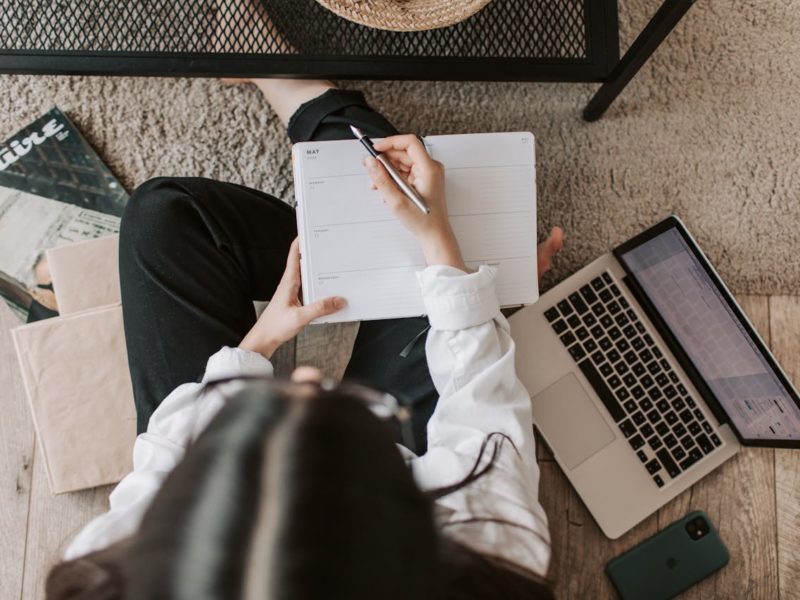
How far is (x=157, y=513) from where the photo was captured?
1.16 ft

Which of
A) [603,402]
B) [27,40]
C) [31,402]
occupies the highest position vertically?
[27,40]

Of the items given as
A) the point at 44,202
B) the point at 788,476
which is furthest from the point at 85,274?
the point at 788,476

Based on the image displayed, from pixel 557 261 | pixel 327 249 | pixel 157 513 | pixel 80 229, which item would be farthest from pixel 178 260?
pixel 557 261

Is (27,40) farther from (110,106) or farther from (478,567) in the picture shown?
(478,567)

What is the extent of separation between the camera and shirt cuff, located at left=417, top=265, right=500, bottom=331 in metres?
0.58

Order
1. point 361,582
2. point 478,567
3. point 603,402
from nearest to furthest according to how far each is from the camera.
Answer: point 361,582 → point 478,567 → point 603,402

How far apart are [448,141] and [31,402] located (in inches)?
24.5

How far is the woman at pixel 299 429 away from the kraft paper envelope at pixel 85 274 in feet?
0.46

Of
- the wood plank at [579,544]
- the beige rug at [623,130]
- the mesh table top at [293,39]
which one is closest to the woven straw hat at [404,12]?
the mesh table top at [293,39]

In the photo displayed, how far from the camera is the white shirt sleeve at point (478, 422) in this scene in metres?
0.51

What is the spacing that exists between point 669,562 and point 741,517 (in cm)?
12

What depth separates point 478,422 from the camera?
0.57 meters

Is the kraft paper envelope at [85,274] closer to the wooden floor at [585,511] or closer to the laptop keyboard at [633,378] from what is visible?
the wooden floor at [585,511]

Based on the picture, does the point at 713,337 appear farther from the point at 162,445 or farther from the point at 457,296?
the point at 162,445
